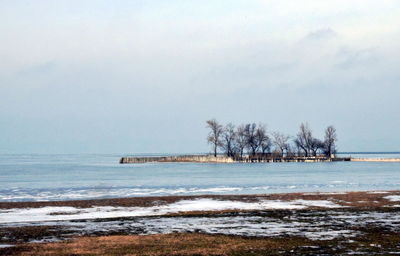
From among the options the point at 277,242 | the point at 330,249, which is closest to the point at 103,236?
the point at 277,242

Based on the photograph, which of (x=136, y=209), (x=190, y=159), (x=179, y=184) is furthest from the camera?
(x=190, y=159)

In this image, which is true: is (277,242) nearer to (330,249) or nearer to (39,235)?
(330,249)

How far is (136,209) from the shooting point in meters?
38.3

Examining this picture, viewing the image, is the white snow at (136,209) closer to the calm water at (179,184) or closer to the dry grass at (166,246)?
the dry grass at (166,246)

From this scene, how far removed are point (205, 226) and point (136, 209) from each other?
35.4 feet

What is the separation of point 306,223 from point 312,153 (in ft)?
528

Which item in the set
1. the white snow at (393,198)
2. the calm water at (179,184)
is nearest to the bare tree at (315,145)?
the calm water at (179,184)

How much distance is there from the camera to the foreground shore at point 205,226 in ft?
70.0

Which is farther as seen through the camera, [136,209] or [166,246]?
[136,209]

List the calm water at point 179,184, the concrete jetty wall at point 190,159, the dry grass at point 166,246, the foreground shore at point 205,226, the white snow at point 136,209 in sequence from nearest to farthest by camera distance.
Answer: the dry grass at point 166,246
the foreground shore at point 205,226
the white snow at point 136,209
the calm water at point 179,184
the concrete jetty wall at point 190,159

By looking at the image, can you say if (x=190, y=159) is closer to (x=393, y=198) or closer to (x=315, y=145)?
(x=315, y=145)

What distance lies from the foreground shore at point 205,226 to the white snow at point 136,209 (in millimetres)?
55

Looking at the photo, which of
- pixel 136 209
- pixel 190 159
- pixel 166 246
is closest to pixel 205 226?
pixel 166 246

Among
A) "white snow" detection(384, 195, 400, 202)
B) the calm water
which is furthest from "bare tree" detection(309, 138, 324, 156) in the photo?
"white snow" detection(384, 195, 400, 202)
